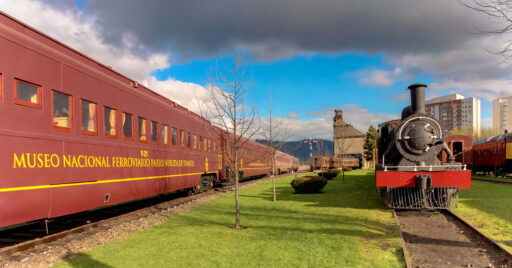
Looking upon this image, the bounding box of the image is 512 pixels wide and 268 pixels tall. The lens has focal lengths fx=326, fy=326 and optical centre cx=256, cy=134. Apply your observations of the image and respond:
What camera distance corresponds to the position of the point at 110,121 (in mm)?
8227

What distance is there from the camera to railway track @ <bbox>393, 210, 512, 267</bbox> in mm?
5562

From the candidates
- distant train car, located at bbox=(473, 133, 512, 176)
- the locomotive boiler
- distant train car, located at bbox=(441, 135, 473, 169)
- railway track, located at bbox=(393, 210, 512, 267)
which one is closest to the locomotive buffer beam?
the locomotive boiler

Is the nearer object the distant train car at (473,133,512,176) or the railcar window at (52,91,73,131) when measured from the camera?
the railcar window at (52,91,73,131)

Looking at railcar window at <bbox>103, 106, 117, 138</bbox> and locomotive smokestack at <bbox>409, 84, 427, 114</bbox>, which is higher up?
locomotive smokestack at <bbox>409, 84, 427, 114</bbox>

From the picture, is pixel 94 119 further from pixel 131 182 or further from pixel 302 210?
pixel 302 210

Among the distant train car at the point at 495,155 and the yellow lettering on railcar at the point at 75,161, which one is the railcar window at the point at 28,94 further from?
the distant train car at the point at 495,155

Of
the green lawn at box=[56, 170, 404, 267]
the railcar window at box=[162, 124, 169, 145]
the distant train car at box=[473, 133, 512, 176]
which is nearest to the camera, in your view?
the green lawn at box=[56, 170, 404, 267]

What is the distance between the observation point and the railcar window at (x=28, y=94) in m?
5.54

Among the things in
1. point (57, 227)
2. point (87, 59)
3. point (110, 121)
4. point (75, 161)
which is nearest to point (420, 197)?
point (110, 121)

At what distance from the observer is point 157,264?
17.7ft

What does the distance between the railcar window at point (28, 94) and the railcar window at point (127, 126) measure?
2938 millimetres

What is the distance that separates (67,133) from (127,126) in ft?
8.23

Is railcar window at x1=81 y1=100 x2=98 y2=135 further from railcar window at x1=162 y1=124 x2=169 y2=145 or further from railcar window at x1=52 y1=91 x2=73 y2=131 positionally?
railcar window at x1=162 y1=124 x2=169 y2=145

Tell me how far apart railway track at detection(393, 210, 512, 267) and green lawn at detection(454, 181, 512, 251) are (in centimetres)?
42
